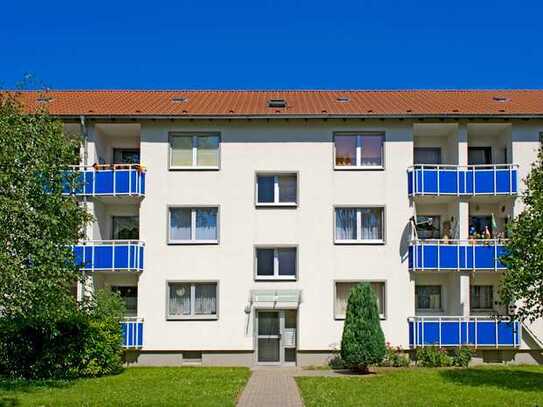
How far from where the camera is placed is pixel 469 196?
26172 millimetres

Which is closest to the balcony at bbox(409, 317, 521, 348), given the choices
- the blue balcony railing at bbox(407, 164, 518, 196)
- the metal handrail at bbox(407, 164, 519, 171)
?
the blue balcony railing at bbox(407, 164, 518, 196)

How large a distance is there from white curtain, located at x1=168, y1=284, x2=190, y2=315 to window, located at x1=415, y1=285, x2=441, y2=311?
8.38 m

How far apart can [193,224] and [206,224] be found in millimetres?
464

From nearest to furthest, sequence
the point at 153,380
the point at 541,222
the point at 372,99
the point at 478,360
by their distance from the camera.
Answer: the point at 541,222 < the point at 153,380 < the point at 478,360 < the point at 372,99

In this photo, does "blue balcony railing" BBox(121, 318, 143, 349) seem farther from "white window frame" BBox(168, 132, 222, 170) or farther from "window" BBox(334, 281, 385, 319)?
"window" BBox(334, 281, 385, 319)

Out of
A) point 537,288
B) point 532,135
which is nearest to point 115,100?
point 532,135

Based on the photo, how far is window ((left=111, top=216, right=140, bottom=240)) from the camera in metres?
27.6

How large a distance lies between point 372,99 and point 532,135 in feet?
21.2

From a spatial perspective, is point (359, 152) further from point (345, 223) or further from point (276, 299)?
point (276, 299)

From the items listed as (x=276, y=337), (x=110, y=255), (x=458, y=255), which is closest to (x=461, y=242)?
(x=458, y=255)

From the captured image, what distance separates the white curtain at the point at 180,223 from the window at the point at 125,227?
65.5 inches

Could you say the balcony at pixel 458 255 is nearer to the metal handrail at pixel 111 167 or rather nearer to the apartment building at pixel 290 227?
the apartment building at pixel 290 227

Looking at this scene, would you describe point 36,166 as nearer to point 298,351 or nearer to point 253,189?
point 253,189

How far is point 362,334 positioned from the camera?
899 inches
